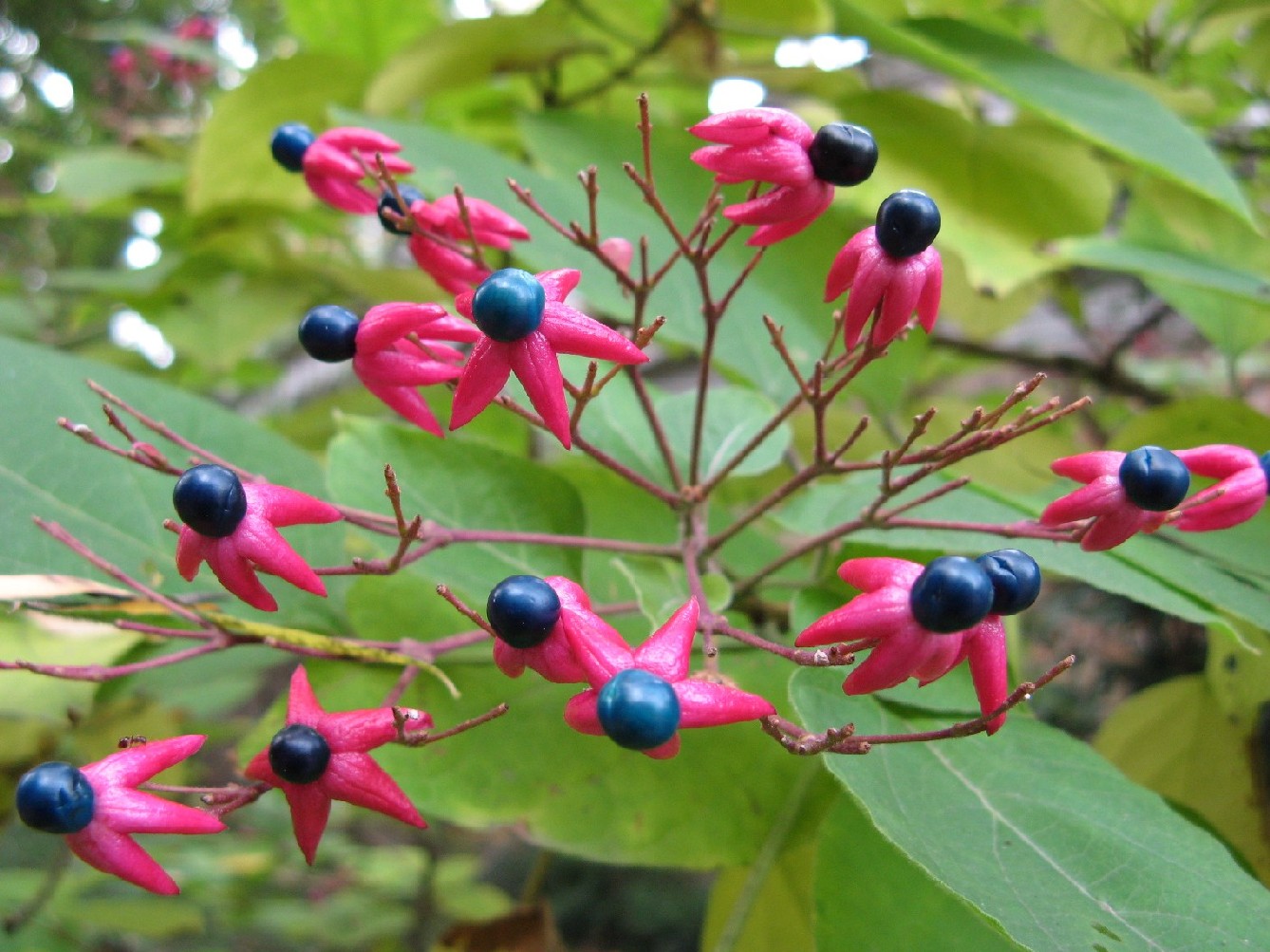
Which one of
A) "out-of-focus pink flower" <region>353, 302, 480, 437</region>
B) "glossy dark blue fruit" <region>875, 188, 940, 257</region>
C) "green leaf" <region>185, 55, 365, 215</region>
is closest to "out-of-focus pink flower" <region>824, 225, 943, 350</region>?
"glossy dark blue fruit" <region>875, 188, 940, 257</region>

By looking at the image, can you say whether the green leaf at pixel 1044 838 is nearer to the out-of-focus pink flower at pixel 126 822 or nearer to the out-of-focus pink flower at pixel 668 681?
the out-of-focus pink flower at pixel 668 681

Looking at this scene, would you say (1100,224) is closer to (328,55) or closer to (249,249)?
(328,55)

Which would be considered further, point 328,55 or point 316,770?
point 328,55

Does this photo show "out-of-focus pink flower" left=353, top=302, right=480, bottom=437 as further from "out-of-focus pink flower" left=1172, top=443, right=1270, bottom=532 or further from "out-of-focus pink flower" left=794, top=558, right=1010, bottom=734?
"out-of-focus pink flower" left=1172, top=443, right=1270, bottom=532

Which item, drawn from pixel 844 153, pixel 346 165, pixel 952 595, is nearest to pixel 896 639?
pixel 952 595

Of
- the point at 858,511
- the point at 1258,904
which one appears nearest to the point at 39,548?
the point at 858,511

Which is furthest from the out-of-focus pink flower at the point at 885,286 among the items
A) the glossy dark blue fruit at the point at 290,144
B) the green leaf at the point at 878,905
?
the glossy dark blue fruit at the point at 290,144
